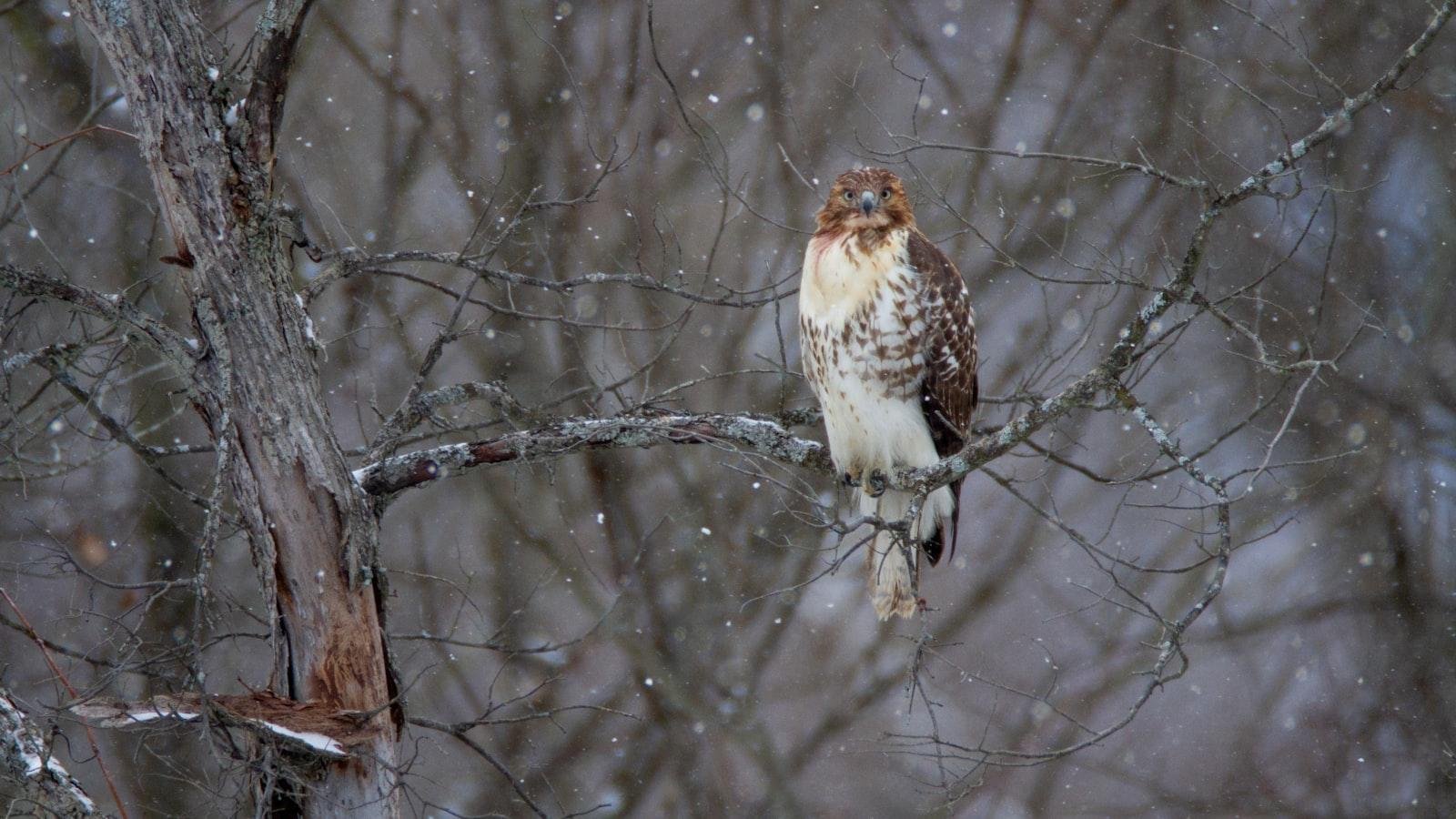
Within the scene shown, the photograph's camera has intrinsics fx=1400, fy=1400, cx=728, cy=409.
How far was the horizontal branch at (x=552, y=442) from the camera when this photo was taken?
12.3 feet

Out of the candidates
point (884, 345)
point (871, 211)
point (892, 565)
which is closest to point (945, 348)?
point (884, 345)

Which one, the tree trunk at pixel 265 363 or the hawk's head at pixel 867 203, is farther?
the hawk's head at pixel 867 203

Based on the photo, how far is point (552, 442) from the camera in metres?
3.74

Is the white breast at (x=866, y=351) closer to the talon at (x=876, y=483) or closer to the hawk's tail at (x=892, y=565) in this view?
the talon at (x=876, y=483)

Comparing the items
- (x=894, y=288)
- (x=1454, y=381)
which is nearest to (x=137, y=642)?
(x=894, y=288)

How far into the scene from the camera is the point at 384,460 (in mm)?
3787

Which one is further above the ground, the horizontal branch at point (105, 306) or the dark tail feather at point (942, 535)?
the dark tail feather at point (942, 535)

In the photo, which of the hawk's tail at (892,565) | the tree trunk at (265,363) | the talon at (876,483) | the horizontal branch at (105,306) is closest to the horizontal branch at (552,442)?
the tree trunk at (265,363)

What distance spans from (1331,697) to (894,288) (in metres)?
6.62

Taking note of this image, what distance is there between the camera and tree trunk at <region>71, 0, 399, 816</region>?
323 cm

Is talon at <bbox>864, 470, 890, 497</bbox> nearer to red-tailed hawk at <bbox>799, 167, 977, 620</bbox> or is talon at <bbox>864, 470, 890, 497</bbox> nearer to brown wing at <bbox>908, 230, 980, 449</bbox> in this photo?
red-tailed hawk at <bbox>799, 167, 977, 620</bbox>

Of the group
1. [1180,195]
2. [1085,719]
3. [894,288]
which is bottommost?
[894,288]

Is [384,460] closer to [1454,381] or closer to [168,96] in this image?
[168,96]

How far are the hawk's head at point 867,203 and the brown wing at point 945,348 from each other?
89 mm
